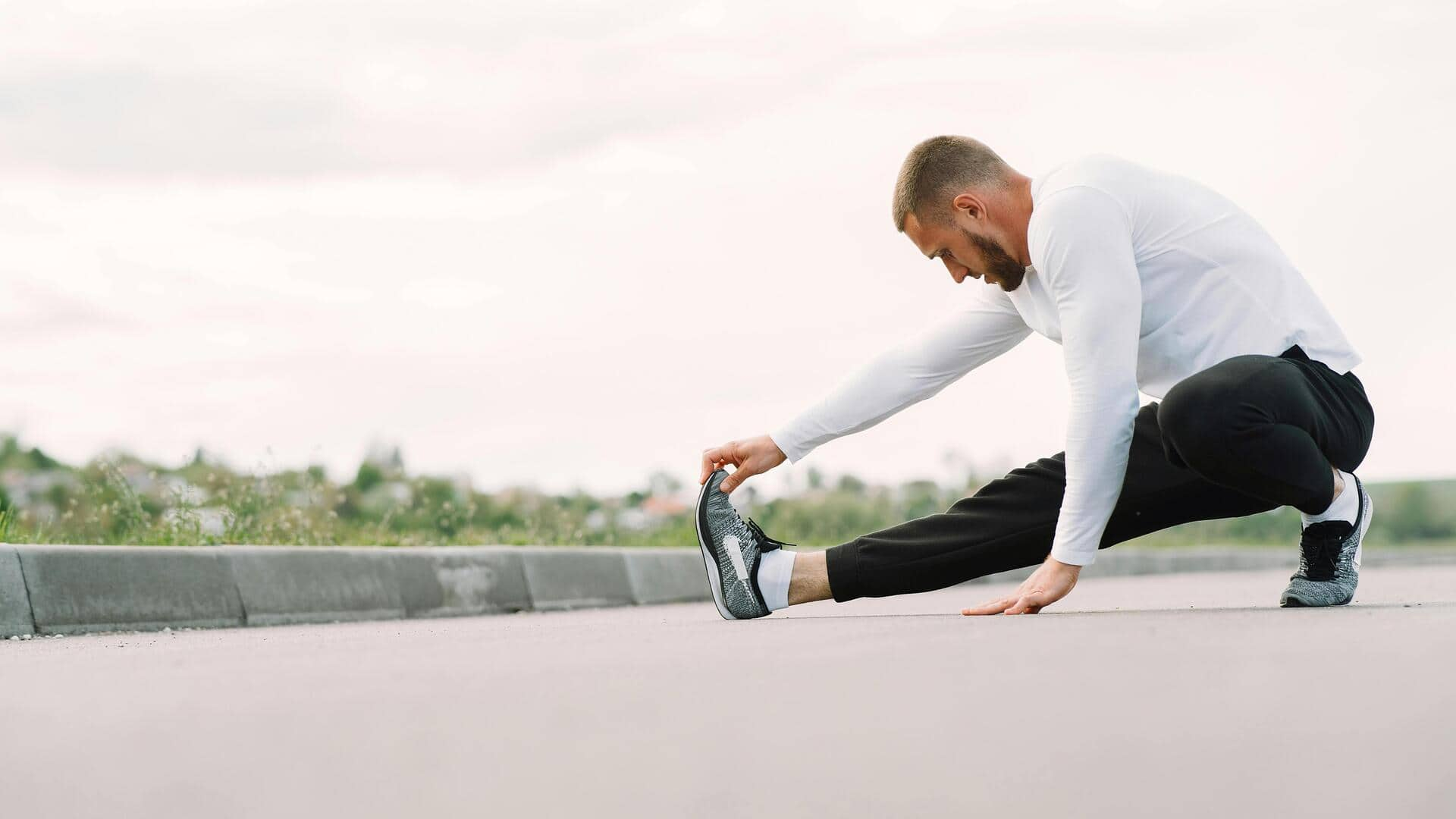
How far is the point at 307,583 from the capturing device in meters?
6.61

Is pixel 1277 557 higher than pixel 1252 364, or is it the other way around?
pixel 1252 364

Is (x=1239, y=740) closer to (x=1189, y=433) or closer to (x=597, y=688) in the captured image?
(x=597, y=688)

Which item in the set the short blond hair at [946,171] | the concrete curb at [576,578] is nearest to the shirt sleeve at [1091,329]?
the short blond hair at [946,171]

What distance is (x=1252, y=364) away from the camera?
4.29 m

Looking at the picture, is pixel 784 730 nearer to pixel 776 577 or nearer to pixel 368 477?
pixel 776 577

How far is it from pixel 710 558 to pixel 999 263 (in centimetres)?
139

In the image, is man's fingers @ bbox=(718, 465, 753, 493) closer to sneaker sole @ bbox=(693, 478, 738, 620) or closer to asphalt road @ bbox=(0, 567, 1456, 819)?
sneaker sole @ bbox=(693, 478, 738, 620)

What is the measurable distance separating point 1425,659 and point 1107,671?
0.64 metres

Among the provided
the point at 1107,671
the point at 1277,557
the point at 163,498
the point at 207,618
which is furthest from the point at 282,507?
the point at 1277,557

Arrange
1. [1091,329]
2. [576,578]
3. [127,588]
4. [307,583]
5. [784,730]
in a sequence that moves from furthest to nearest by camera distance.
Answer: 1. [576,578]
2. [307,583]
3. [127,588]
4. [1091,329]
5. [784,730]

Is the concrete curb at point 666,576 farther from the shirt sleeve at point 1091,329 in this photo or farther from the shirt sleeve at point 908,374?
the shirt sleeve at point 1091,329

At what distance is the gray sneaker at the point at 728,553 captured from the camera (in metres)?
5.10

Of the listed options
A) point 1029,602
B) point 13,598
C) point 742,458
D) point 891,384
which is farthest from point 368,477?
point 1029,602

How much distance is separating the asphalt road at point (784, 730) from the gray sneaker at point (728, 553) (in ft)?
5.15
